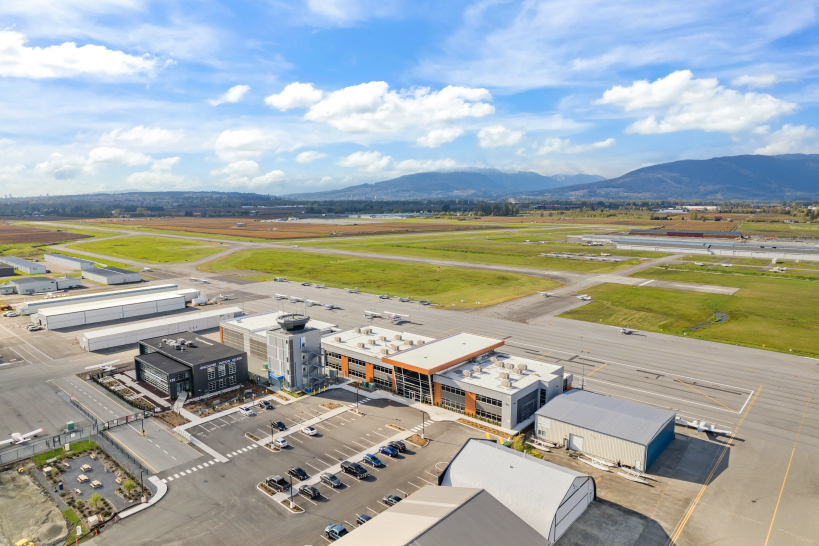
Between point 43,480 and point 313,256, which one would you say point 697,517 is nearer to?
point 43,480

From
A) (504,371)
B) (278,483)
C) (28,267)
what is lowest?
(278,483)

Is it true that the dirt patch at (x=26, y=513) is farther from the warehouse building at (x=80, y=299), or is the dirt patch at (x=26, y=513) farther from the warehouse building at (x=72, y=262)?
the warehouse building at (x=72, y=262)

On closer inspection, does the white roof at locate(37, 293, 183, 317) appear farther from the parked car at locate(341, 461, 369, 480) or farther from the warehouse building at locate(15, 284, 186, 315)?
the parked car at locate(341, 461, 369, 480)

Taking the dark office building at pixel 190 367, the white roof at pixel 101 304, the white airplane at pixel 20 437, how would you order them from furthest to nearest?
the white roof at pixel 101 304
the dark office building at pixel 190 367
the white airplane at pixel 20 437

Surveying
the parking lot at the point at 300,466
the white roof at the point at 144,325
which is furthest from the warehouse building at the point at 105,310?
the parking lot at the point at 300,466

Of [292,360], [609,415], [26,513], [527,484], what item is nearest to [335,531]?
[527,484]

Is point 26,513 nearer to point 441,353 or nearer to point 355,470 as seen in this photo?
point 355,470

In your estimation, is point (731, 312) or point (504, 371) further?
point (731, 312)
